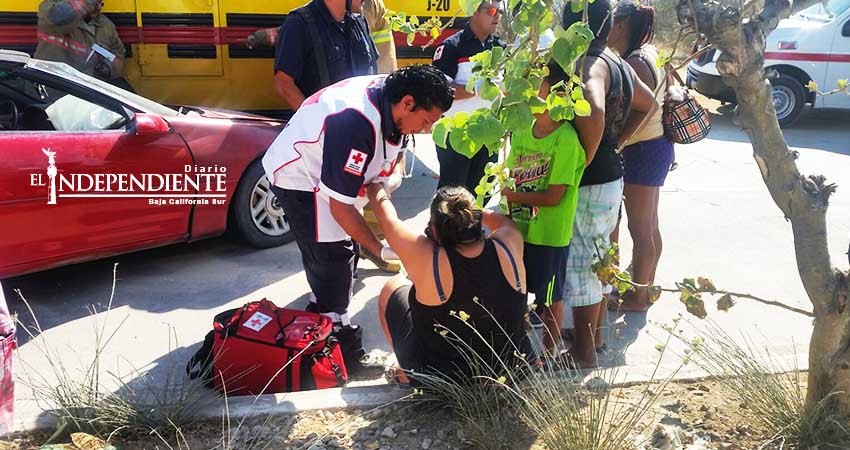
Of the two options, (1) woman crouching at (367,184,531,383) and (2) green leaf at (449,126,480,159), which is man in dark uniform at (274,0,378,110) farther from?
(2) green leaf at (449,126,480,159)

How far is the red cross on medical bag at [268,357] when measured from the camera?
10.8ft

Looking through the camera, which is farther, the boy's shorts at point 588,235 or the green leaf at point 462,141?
the boy's shorts at point 588,235

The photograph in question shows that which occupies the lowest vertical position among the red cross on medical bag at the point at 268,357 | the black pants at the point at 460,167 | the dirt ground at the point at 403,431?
the dirt ground at the point at 403,431

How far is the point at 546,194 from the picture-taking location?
329 centimetres

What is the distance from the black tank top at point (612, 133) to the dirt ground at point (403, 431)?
102 cm

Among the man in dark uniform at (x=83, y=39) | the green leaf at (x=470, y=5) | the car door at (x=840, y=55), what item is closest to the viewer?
the green leaf at (x=470, y=5)

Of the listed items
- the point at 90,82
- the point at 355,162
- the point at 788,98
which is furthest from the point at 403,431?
the point at 788,98

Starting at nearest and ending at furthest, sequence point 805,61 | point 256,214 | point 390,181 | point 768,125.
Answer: point 768,125 → point 390,181 → point 256,214 → point 805,61

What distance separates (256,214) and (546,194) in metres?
2.55

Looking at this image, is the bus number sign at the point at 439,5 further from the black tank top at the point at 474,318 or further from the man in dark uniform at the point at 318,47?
the black tank top at the point at 474,318

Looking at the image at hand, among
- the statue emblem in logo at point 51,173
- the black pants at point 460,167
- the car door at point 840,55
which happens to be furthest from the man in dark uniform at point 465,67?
the car door at point 840,55

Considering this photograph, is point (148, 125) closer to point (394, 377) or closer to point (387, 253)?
point (387, 253)

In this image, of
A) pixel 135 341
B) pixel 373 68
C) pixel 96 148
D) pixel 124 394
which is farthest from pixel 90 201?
pixel 373 68

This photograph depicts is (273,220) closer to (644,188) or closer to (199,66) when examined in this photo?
Result: (199,66)
